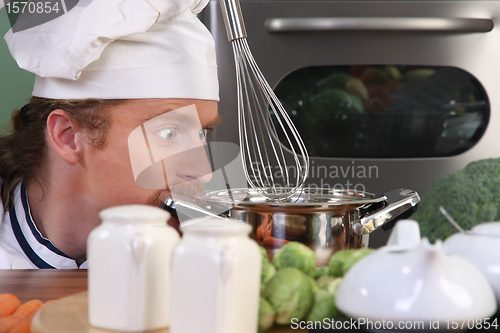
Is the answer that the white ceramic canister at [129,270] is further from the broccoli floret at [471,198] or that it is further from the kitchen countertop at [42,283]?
the broccoli floret at [471,198]

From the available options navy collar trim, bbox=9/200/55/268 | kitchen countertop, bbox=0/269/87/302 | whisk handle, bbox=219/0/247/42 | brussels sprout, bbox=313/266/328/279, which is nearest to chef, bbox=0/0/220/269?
navy collar trim, bbox=9/200/55/268

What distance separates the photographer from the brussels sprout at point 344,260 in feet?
0.95

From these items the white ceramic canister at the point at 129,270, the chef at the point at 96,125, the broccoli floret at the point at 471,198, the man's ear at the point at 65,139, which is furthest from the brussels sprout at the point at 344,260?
the man's ear at the point at 65,139

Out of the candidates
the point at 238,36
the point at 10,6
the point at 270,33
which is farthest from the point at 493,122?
the point at 10,6

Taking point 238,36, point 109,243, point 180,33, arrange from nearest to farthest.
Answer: point 109,243
point 238,36
point 180,33

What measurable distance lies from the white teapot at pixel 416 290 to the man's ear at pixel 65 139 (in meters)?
0.52

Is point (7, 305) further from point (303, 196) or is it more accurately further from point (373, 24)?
point (373, 24)

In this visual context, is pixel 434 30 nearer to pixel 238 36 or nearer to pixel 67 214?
pixel 238 36

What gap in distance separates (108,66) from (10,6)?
1.12 feet

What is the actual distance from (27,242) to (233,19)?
1.37 feet

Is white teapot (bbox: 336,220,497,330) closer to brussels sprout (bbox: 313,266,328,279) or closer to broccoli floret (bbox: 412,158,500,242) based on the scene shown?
brussels sprout (bbox: 313,266,328,279)

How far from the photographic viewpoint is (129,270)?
0.80ft

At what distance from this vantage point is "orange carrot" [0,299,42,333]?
0.94ft

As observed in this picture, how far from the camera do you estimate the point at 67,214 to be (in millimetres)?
692
